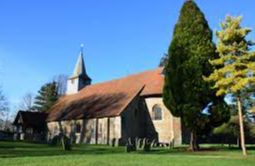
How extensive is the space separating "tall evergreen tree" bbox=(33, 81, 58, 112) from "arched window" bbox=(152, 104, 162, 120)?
3965 cm

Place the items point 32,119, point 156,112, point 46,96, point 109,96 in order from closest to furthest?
point 156,112 < point 109,96 < point 32,119 < point 46,96

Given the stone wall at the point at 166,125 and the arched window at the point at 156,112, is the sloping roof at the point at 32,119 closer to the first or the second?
the stone wall at the point at 166,125

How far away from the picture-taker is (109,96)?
161ft

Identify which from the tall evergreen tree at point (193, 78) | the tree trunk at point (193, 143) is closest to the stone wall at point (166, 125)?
the tall evergreen tree at point (193, 78)

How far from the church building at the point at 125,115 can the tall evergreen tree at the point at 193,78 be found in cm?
920

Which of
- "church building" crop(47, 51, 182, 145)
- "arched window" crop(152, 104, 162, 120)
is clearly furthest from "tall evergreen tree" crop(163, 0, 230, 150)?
"arched window" crop(152, 104, 162, 120)

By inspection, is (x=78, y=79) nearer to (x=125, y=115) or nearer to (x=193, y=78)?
(x=125, y=115)

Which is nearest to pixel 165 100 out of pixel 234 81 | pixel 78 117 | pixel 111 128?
pixel 234 81

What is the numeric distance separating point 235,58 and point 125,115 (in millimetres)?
19922

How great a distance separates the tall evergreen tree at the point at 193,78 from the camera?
101ft

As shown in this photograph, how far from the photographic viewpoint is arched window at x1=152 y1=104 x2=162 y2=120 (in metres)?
45.3

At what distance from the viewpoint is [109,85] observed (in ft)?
175

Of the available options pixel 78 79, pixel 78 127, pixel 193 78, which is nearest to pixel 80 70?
pixel 78 79

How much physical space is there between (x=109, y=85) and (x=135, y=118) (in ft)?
30.1
